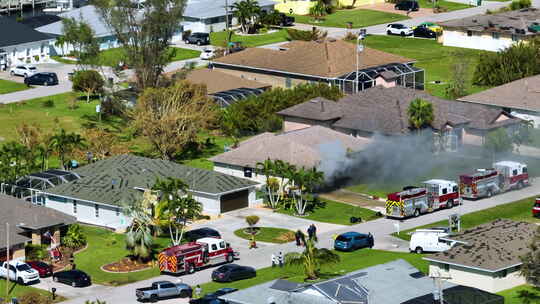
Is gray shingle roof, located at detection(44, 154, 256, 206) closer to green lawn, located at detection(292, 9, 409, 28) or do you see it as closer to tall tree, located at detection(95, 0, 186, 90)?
tall tree, located at detection(95, 0, 186, 90)

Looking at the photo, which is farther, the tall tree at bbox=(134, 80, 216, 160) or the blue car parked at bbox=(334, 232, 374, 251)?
the tall tree at bbox=(134, 80, 216, 160)

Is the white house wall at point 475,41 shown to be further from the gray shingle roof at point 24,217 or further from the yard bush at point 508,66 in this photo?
the gray shingle roof at point 24,217

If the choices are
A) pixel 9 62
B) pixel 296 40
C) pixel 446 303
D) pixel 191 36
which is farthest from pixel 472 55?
pixel 446 303

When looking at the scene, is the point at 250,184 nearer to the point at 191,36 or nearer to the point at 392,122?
the point at 392,122

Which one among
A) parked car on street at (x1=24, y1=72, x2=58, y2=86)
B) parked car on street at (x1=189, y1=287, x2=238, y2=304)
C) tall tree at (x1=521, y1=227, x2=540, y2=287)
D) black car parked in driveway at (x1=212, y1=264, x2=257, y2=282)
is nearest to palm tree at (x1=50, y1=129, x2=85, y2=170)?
black car parked in driveway at (x1=212, y1=264, x2=257, y2=282)

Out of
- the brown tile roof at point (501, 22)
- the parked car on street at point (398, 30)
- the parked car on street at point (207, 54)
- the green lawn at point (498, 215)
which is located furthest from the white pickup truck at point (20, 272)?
the parked car on street at point (398, 30)

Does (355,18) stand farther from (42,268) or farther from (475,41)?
(42,268)
